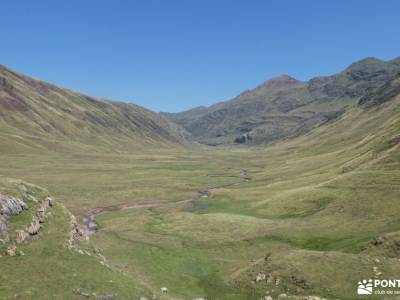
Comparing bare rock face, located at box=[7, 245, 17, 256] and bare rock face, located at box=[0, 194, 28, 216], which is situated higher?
bare rock face, located at box=[0, 194, 28, 216]

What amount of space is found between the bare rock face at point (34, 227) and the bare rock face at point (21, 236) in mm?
793

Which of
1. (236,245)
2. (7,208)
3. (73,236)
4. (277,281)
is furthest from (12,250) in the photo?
(236,245)

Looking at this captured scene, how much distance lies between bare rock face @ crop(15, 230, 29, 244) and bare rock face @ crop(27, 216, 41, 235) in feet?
2.60

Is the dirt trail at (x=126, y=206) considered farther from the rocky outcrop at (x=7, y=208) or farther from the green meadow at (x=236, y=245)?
the rocky outcrop at (x=7, y=208)

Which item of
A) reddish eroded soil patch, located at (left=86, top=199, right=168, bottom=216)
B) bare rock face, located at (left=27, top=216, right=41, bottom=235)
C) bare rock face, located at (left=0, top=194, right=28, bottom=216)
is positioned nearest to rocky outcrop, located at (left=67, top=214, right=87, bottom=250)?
bare rock face, located at (left=27, top=216, right=41, bottom=235)

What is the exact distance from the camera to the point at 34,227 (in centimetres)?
4966

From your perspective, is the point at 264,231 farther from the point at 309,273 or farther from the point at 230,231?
the point at 309,273

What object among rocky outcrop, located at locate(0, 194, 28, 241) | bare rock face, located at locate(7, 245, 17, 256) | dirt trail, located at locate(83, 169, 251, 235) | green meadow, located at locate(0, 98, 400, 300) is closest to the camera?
bare rock face, located at locate(7, 245, 17, 256)

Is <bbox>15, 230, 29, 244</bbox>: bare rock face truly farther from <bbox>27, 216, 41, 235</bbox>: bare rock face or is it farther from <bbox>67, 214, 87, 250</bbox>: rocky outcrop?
<bbox>67, 214, 87, 250</bbox>: rocky outcrop

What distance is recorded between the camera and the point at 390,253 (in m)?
53.6

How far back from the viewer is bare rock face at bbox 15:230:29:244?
152 feet

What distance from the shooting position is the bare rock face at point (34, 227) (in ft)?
160

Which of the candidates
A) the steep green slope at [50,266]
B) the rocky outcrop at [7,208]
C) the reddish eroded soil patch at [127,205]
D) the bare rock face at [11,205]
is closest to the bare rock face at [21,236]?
the steep green slope at [50,266]

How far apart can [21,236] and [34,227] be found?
2846 mm
